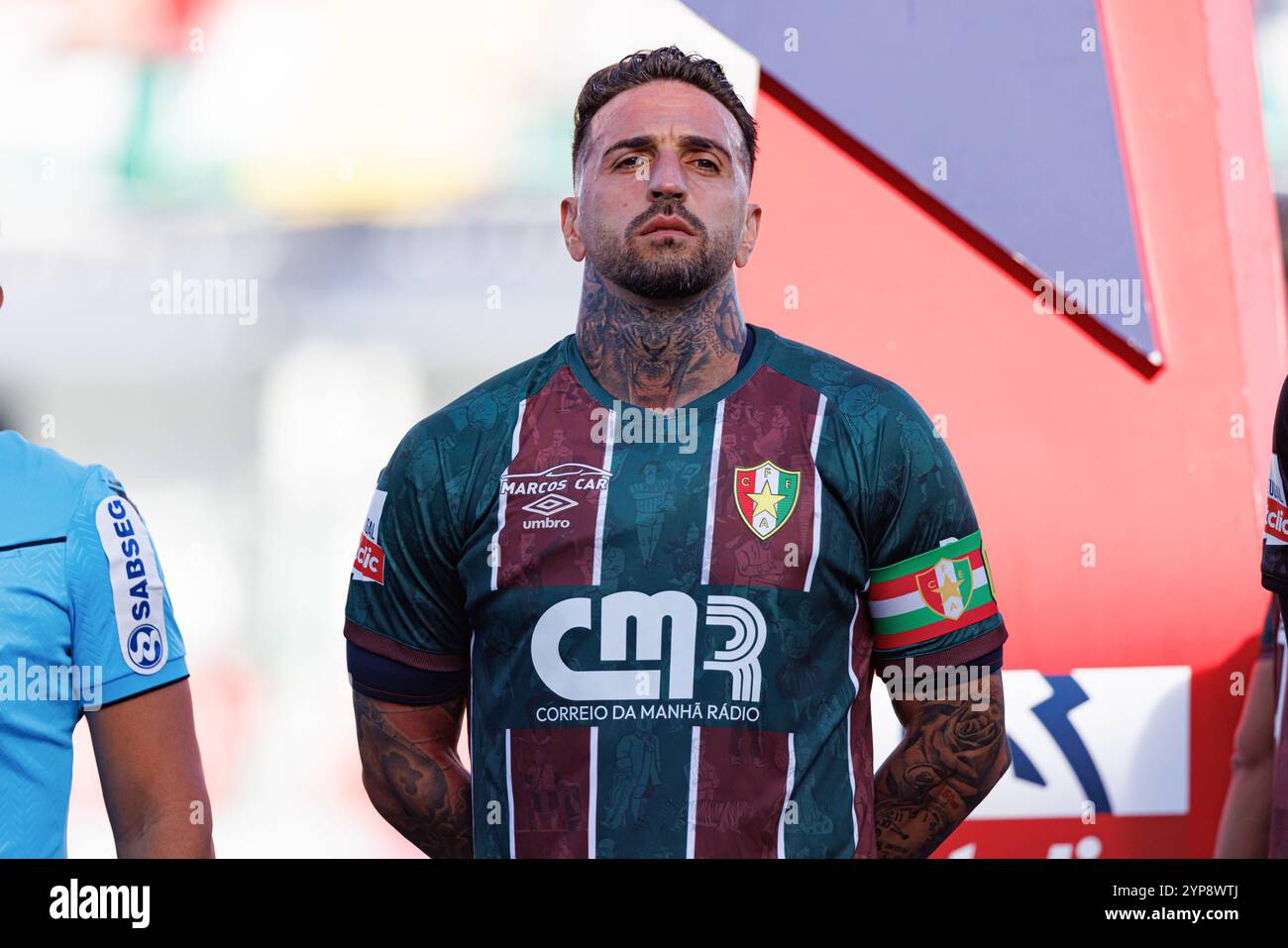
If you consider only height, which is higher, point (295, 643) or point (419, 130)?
point (419, 130)

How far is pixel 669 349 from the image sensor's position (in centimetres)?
242

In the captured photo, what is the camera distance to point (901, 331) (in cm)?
378

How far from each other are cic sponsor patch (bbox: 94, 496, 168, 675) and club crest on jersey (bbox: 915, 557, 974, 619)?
1.22m

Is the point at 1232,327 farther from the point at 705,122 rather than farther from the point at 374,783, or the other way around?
the point at 374,783

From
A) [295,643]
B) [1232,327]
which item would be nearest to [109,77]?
[295,643]

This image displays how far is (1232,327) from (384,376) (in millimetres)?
2401

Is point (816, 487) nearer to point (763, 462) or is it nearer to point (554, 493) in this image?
point (763, 462)

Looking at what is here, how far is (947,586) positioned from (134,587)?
4.27ft

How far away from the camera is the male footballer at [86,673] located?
1872 mm

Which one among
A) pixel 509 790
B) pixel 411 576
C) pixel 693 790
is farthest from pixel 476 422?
pixel 693 790

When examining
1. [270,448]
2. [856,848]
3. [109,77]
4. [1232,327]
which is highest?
[109,77]
